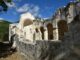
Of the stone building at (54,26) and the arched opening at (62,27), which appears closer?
the stone building at (54,26)

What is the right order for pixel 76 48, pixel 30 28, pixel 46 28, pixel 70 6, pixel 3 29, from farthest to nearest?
pixel 3 29 → pixel 30 28 → pixel 46 28 → pixel 70 6 → pixel 76 48

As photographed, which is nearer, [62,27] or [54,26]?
[62,27]

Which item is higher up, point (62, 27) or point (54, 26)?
point (54, 26)

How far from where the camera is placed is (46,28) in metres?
29.3

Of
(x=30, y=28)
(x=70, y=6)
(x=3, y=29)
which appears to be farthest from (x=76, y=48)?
(x=3, y=29)

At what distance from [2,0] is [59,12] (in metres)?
8.44

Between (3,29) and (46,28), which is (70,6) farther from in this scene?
(3,29)

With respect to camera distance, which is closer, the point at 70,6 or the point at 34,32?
the point at 70,6

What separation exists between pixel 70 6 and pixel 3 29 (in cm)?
2589

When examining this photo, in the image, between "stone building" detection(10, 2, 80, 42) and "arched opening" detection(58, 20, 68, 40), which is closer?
"stone building" detection(10, 2, 80, 42)

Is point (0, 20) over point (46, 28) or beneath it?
over

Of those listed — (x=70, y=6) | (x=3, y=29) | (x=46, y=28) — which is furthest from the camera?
(x=3, y=29)

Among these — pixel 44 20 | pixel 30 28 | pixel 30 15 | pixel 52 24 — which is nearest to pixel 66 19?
pixel 52 24

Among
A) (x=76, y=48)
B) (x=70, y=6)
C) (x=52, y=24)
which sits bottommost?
(x=76, y=48)
